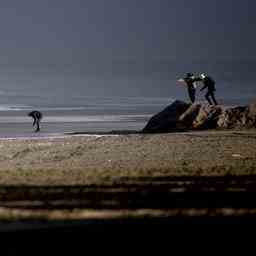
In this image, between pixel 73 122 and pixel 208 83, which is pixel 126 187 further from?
pixel 73 122

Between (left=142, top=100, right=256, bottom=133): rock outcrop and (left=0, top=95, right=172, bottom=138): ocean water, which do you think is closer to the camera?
(left=142, top=100, right=256, bottom=133): rock outcrop

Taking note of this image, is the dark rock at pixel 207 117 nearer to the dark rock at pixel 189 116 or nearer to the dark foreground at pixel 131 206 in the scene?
the dark rock at pixel 189 116

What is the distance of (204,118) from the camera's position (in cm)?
2905

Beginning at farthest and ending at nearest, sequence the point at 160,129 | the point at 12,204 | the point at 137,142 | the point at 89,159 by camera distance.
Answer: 1. the point at 160,129
2. the point at 137,142
3. the point at 89,159
4. the point at 12,204

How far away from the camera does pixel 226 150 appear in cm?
2092

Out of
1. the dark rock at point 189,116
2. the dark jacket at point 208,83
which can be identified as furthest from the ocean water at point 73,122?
the dark rock at point 189,116

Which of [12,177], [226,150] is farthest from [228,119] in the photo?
[12,177]

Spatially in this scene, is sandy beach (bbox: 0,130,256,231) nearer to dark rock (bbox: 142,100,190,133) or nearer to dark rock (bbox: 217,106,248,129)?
dark rock (bbox: 217,106,248,129)

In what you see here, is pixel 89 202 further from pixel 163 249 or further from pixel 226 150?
pixel 226 150

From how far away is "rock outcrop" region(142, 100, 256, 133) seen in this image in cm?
2862

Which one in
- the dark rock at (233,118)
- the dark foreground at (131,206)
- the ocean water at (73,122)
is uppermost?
the ocean water at (73,122)

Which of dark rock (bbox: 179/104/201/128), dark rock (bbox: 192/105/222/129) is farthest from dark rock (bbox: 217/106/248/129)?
dark rock (bbox: 179/104/201/128)

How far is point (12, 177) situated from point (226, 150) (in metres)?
8.68

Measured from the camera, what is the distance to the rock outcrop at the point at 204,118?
28625 millimetres
